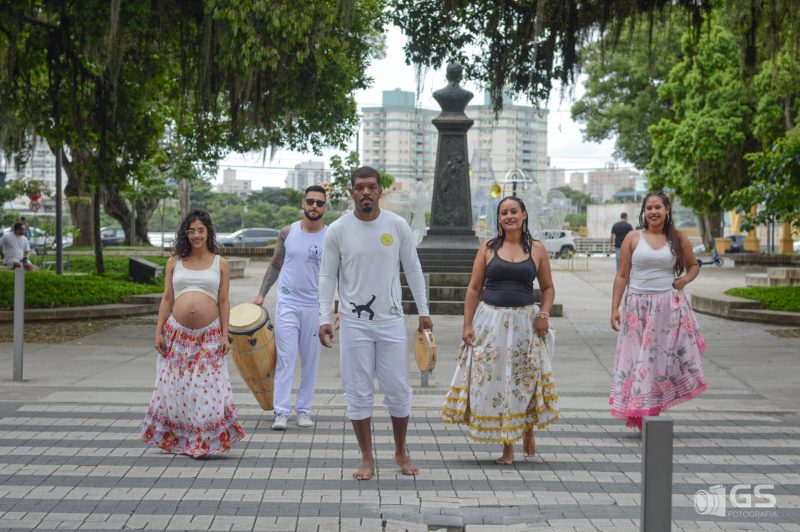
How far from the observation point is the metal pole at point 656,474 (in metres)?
3.45

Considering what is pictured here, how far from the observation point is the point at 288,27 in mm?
13836

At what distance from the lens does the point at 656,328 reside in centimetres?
834

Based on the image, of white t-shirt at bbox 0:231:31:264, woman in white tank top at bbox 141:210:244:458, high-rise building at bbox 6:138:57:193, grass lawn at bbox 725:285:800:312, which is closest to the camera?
woman in white tank top at bbox 141:210:244:458

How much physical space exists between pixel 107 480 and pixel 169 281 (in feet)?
5.06

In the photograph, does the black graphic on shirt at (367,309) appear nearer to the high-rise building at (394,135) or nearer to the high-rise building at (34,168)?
the high-rise building at (34,168)

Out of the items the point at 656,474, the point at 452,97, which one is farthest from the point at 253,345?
the point at 452,97

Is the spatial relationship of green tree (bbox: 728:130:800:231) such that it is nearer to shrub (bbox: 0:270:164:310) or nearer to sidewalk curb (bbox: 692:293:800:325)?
sidewalk curb (bbox: 692:293:800:325)

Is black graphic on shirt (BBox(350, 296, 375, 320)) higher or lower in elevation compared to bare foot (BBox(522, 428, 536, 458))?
higher

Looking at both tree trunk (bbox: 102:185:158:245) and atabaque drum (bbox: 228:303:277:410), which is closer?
atabaque drum (bbox: 228:303:277:410)

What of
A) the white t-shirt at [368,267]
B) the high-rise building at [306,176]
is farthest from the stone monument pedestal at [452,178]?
the high-rise building at [306,176]

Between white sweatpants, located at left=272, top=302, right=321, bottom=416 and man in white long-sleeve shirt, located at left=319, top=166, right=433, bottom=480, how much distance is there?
68.1 inches

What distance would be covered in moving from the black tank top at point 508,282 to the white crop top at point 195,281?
6.18 ft

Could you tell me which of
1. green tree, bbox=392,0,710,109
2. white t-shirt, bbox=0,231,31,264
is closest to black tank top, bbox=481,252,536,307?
green tree, bbox=392,0,710,109

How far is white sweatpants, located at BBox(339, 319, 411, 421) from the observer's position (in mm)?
6754
